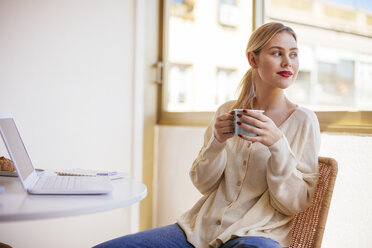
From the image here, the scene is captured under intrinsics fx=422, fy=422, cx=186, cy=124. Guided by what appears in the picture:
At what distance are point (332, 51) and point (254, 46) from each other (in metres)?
0.56

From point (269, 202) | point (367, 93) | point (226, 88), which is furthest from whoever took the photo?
point (226, 88)

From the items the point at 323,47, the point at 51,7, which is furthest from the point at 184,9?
the point at 323,47

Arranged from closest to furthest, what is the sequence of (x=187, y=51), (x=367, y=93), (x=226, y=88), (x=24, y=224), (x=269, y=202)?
(x=269, y=202) < (x=367, y=93) < (x=24, y=224) < (x=226, y=88) < (x=187, y=51)


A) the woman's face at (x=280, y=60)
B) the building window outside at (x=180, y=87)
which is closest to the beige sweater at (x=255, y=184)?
the woman's face at (x=280, y=60)

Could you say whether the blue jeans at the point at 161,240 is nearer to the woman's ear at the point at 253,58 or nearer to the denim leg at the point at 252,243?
the denim leg at the point at 252,243

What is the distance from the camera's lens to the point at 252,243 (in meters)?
1.21

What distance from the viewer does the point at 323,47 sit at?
1.93 meters

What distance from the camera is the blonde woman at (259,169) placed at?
1.29 metres

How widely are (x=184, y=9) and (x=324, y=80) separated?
1.24 metres

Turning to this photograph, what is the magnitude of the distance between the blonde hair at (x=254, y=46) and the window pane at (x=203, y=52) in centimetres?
77

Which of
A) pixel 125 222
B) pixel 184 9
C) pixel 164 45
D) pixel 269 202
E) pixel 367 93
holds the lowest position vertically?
pixel 125 222

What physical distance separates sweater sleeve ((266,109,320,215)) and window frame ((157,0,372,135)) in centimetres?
35

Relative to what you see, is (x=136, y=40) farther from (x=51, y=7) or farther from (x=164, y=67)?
(x=51, y=7)

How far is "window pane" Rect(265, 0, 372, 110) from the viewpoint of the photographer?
1.73 m
